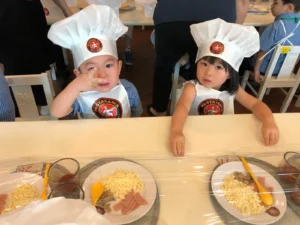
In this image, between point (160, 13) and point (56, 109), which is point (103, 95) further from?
point (160, 13)

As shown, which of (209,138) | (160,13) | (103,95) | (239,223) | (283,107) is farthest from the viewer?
(283,107)

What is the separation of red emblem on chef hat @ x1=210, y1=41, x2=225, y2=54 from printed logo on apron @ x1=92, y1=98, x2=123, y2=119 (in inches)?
17.2

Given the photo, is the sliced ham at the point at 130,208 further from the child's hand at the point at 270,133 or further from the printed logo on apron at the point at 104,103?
the printed logo on apron at the point at 104,103

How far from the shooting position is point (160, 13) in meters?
1.42

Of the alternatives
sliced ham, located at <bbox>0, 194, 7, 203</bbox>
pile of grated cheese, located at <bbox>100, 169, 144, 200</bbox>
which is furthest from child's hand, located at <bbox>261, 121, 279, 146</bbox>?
sliced ham, located at <bbox>0, 194, 7, 203</bbox>

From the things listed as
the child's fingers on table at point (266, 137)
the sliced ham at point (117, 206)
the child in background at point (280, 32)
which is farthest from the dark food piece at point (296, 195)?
the child in background at point (280, 32)

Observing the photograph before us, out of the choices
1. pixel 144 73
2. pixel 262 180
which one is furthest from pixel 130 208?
Answer: pixel 144 73

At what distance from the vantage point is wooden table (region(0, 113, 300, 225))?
0.61 m

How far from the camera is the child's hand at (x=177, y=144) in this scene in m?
0.71

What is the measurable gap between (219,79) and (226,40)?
157 mm

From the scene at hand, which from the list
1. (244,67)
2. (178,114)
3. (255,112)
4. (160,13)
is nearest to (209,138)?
(178,114)

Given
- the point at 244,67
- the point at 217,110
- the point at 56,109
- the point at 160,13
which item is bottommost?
the point at 244,67

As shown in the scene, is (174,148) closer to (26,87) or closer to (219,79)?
(219,79)

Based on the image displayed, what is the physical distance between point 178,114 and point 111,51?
333 mm
